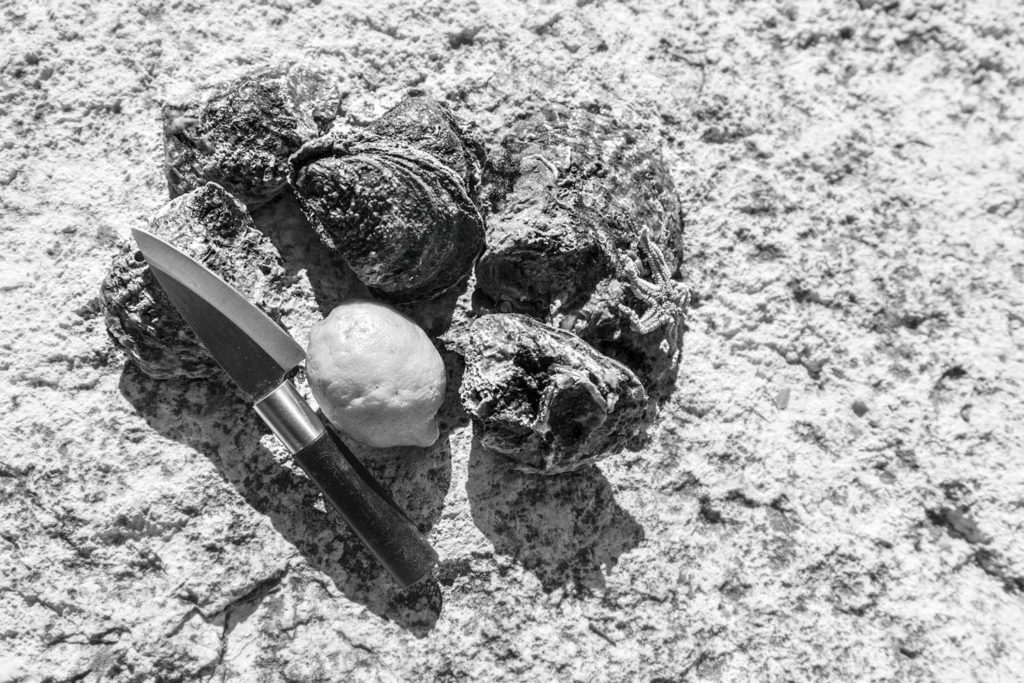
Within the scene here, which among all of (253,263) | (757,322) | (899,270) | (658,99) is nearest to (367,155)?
(253,263)

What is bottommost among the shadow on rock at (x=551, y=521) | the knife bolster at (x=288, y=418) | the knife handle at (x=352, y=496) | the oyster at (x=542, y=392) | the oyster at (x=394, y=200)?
the shadow on rock at (x=551, y=521)

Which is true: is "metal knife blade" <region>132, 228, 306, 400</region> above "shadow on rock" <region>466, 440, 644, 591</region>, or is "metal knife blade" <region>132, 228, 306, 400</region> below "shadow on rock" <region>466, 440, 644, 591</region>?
above

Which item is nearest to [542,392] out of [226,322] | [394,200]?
[394,200]

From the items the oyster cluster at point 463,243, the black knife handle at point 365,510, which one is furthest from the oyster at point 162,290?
the black knife handle at point 365,510

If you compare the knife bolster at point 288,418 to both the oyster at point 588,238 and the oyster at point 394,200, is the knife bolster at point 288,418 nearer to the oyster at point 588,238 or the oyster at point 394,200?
the oyster at point 394,200

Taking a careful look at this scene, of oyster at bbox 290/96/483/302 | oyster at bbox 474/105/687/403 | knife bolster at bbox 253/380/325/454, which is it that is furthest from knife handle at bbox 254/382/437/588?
oyster at bbox 474/105/687/403

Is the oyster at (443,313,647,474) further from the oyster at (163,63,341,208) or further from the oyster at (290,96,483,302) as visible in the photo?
the oyster at (163,63,341,208)

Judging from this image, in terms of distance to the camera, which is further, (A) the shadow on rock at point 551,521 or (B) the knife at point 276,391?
(A) the shadow on rock at point 551,521
